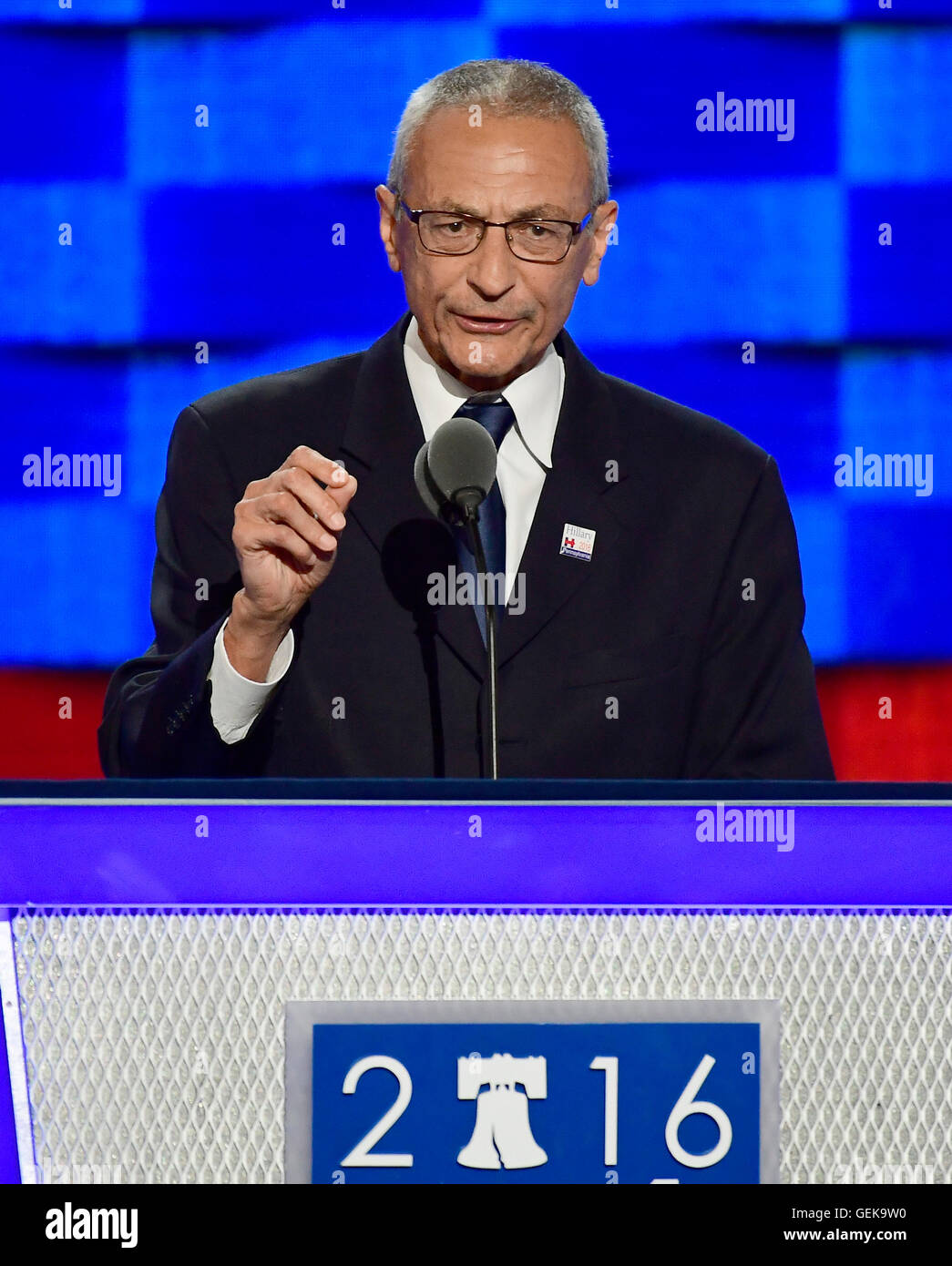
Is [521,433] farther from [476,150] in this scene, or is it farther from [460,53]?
[460,53]

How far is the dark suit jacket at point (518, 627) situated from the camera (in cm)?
146

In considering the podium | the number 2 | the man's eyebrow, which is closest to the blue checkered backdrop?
the man's eyebrow

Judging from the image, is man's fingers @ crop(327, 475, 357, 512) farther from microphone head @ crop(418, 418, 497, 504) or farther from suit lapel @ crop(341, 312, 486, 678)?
suit lapel @ crop(341, 312, 486, 678)

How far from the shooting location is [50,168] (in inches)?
86.6

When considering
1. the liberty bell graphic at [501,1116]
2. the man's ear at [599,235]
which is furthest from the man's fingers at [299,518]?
the man's ear at [599,235]

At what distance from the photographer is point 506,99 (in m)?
1.67

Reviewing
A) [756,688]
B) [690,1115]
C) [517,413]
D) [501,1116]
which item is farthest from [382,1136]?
[517,413]

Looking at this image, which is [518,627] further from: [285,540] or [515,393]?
[285,540]

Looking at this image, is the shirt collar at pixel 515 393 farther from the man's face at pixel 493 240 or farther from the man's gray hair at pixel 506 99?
the man's gray hair at pixel 506 99

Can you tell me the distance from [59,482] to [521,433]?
31.9 inches

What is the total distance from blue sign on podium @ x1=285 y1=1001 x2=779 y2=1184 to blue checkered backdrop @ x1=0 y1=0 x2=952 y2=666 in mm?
1334

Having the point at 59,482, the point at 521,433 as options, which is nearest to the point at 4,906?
the point at 521,433

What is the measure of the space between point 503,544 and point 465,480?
420 mm

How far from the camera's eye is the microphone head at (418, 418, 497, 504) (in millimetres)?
1155
